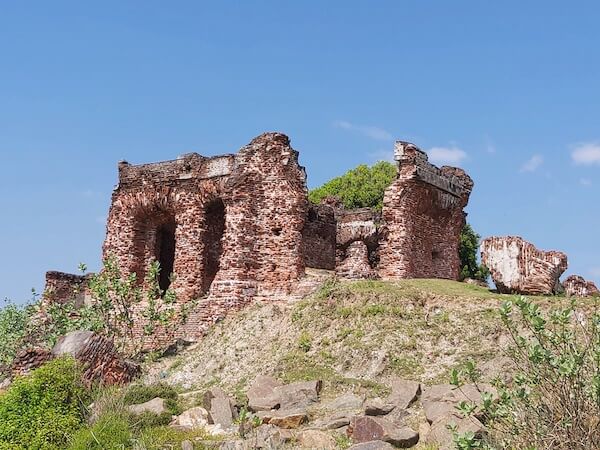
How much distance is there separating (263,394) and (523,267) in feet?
19.4

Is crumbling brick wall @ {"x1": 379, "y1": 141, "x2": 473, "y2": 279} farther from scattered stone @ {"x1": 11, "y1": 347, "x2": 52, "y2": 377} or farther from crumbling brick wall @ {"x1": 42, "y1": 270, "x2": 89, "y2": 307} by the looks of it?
crumbling brick wall @ {"x1": 42, "y1": 270, "x2": 89, "y2": 307}

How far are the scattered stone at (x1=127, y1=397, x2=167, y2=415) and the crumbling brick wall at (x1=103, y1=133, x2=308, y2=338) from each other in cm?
552

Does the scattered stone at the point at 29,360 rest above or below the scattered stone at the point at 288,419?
above

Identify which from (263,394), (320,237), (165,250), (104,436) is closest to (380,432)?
(263,394)

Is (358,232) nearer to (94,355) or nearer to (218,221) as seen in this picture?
(218,221)

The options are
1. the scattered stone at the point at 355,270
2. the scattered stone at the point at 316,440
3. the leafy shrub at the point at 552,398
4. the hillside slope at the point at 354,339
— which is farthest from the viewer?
the scattered stone at the point at 355,270

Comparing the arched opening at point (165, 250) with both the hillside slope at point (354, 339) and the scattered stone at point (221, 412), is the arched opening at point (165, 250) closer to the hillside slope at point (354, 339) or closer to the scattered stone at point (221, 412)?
the hillside slope at point (354, 339)

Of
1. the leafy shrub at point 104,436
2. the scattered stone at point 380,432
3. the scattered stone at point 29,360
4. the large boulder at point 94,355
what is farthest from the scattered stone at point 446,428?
the scattered stone at point 29,360

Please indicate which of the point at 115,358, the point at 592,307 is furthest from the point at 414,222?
the point at 115,358

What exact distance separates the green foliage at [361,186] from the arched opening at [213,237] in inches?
463

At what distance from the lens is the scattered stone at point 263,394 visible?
12031 millimetres

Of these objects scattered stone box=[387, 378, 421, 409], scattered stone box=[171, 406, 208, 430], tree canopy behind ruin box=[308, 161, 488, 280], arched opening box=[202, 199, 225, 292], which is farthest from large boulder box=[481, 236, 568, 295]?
tree canopy behind ruin box=[308, 161, 488, 280]

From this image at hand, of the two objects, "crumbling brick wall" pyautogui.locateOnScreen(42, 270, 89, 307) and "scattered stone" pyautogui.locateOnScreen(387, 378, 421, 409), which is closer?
"scattered stone" pyautogui.locateOnScreen(387, 378, 421, 409)

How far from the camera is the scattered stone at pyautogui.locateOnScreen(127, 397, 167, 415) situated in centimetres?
1193
